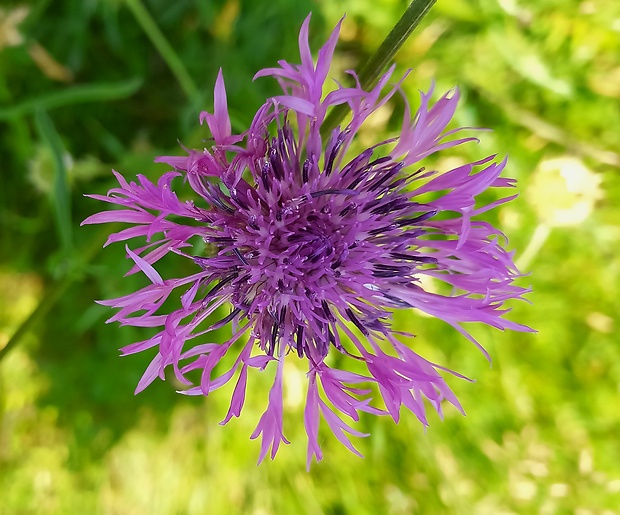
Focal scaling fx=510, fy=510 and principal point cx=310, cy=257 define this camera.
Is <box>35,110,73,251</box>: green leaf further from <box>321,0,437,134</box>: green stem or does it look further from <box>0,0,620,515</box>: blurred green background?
<box>321,0,437,134</box>: green stem

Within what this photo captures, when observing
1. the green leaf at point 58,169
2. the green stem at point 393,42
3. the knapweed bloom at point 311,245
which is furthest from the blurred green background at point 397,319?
the green stem at point 393,42

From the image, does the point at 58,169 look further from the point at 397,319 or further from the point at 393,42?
the point at 397,319

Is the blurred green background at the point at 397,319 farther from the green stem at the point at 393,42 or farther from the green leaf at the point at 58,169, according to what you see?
the green stem at the point at 393,42

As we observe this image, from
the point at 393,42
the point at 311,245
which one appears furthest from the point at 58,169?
the point at 393,42

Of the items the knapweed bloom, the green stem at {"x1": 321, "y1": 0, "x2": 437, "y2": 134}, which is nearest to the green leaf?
the knapweed bloom

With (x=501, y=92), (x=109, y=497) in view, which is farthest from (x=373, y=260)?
(x=109, y=497)
